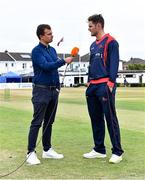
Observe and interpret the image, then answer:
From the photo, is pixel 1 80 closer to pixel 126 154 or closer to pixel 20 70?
pixel 20 70

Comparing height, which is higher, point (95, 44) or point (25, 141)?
point (95, 44)

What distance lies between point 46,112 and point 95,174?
1671 mm

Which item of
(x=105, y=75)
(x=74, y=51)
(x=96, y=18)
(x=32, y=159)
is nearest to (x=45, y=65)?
(x=74, y=51)

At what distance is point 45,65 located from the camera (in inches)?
281

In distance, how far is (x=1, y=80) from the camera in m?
87.8

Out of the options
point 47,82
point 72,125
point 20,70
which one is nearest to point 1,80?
point 20,70

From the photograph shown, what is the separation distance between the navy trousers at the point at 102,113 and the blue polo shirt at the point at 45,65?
0.63 meters

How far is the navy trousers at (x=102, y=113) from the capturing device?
7.32m

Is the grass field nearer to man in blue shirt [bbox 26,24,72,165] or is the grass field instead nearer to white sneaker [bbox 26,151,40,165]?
white sneaker [bbox 26,151,40,165]

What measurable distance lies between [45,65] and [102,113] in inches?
52.1

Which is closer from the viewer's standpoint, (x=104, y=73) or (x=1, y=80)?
(x=104, y=73)

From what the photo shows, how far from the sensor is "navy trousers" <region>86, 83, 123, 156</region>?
24.0 feet

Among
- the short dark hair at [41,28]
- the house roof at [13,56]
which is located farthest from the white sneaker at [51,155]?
the house roof at [13,56]

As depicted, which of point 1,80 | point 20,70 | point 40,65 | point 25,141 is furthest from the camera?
point 20,70
